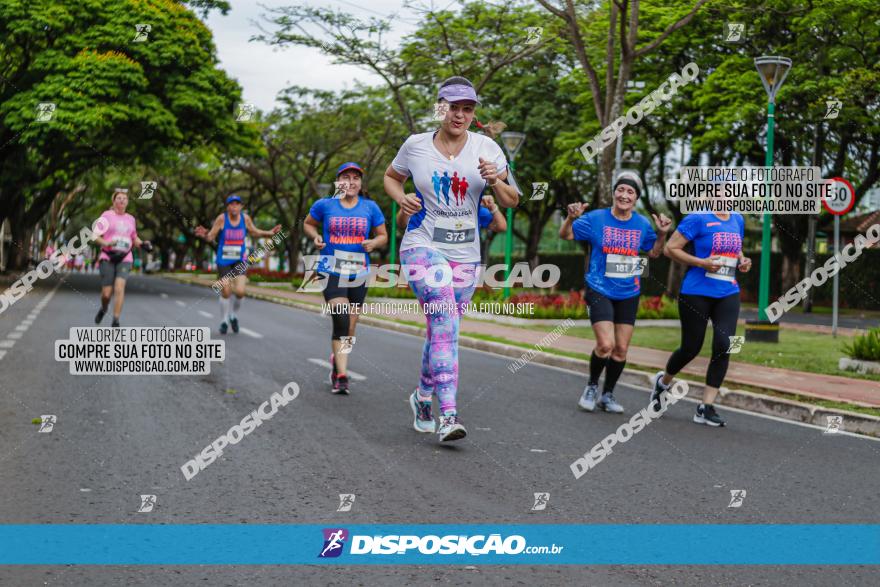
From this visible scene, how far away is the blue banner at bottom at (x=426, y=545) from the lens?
393 cm

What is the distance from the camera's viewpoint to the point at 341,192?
8.65 meters

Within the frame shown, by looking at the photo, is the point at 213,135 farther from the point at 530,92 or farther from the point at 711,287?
the point at 711,287

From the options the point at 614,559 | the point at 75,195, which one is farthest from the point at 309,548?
the point at 75,195

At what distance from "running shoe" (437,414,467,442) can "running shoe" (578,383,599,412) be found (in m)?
2.44

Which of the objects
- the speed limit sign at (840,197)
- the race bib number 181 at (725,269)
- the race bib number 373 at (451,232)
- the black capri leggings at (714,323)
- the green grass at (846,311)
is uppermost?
the speed limit sign at (840,197)

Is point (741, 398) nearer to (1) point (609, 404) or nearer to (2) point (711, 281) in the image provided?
(1) point (609, 404)

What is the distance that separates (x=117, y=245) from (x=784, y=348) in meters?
9.83

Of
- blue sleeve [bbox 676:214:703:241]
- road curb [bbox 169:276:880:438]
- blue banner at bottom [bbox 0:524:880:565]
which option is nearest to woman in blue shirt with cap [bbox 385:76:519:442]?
blue banner at bottom [bbox 0:524:880:565]

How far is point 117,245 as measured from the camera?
1289cm

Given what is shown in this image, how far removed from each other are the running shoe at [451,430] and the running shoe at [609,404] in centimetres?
251

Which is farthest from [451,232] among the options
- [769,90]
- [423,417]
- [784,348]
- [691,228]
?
[769,90]

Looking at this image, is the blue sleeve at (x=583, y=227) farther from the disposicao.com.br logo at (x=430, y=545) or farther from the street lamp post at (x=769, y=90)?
the street lamp post at (x=769, y=90)

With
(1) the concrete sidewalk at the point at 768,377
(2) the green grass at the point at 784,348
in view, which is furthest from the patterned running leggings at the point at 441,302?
(2) the green grass at the point at 784,348

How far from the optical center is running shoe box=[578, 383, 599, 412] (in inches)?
324
